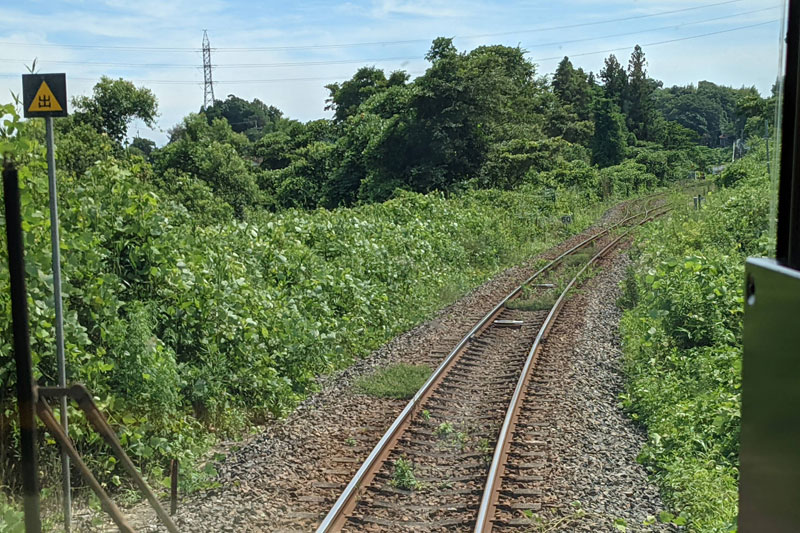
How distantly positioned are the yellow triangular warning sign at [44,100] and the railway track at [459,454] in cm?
333

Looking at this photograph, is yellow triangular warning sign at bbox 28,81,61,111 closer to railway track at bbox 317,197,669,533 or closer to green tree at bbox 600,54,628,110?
railway track at bbox 317,197,669,533

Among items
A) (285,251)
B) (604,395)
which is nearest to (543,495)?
(604,395)

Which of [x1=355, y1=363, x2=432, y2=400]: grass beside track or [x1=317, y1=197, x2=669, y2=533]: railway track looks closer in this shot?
[x1=317, y1=197, x2=669, y2=533]: railway track

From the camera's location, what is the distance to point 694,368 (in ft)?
28.1

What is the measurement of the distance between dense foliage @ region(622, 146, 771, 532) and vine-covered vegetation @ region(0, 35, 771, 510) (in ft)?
10.3

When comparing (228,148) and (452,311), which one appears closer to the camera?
(452,311)

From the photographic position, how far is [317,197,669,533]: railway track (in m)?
5.61

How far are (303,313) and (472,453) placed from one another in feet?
14.5

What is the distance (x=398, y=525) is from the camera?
5457 mm

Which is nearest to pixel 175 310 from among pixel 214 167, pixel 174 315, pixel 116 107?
pixel 174 315

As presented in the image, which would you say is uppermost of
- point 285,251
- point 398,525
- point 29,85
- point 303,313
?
point 29,85

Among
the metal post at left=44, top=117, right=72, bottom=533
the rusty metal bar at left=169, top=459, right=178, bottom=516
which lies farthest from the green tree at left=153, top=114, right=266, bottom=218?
the metal post at left=44, top=117, right=72, bottom=533

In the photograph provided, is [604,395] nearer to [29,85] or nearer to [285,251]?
[285,251]

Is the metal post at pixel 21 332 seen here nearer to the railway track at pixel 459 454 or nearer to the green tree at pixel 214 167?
the railway track at pixel 459 454
